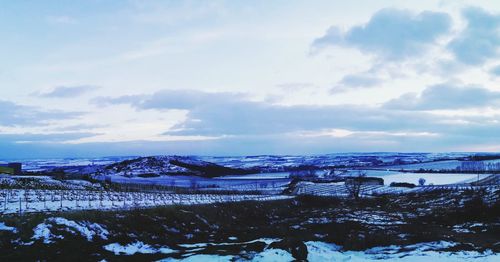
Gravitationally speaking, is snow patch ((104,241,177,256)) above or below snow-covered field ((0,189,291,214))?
below

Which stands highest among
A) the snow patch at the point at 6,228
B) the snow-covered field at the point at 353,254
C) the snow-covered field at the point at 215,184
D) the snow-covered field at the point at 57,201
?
the snow patch at the point at 6,228

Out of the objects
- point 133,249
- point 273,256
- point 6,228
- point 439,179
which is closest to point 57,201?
point 6,228

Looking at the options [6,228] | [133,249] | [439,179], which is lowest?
[439,179]

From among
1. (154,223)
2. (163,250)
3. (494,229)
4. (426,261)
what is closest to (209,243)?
(163,250)

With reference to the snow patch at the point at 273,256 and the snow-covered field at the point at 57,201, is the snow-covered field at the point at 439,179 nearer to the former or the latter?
the snow-covered field at the point at 57,201

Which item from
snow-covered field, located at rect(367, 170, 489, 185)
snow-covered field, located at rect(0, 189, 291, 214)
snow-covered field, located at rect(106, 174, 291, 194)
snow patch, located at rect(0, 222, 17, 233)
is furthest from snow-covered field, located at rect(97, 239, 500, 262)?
snow-covered field, located at rect(367, 170, 489, 185)

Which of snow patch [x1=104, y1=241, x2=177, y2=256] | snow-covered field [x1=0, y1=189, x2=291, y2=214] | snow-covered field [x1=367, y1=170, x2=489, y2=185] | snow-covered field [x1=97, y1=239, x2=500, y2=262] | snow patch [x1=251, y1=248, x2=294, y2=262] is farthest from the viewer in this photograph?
snow-covered field [x1=367, y1=170, x2=489, y2=185]

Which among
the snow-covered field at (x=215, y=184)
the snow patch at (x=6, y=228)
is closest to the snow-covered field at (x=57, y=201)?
the snow patch at (x=6, y=228)

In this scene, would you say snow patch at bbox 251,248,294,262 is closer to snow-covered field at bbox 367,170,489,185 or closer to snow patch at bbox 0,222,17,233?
snow patch at bbox 0,222,17,233

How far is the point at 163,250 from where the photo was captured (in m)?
24.5

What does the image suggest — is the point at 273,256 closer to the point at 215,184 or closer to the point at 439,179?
the point at 215,184

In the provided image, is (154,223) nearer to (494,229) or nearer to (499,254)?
(499,254)

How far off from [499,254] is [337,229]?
16.1 m

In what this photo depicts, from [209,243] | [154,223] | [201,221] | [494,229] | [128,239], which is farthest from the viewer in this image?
[201,221]
